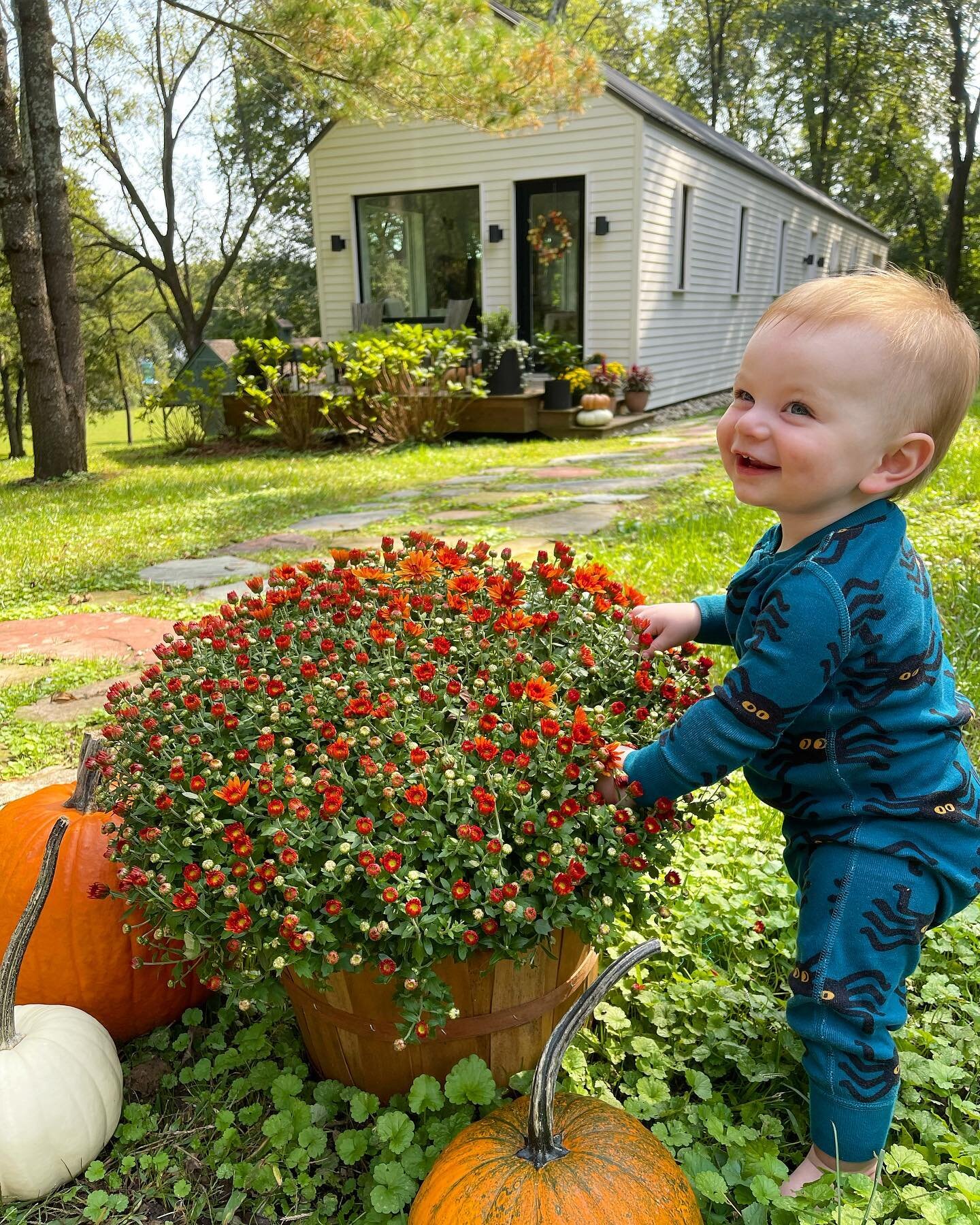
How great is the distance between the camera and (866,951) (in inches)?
52.7

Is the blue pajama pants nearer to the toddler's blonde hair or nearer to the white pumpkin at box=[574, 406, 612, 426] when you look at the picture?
the toddler's blonde hair

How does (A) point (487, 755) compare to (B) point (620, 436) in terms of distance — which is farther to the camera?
(B) point (620, 436)

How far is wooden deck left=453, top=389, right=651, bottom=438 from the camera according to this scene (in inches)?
415

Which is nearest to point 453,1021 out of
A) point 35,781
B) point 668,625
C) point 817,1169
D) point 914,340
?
point 817,1169

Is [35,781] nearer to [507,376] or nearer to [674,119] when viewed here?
[507,376]

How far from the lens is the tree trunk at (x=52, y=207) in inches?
345

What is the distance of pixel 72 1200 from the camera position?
1444 millimetres

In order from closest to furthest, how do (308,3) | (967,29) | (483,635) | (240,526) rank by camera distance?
1. (483,635)
2. (240,526)
3. (308,3)
4. (967,29)

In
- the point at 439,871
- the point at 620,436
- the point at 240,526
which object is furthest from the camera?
the point at 620,436

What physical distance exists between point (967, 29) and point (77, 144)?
24.8 metres

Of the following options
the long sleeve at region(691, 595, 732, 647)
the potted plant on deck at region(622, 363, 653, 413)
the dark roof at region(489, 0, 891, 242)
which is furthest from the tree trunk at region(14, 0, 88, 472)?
the long sleeve at region(691, 595, 732, 647)

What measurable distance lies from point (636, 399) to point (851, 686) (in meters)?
11.0

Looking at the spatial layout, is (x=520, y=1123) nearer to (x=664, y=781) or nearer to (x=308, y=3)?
(x=664, y=781)

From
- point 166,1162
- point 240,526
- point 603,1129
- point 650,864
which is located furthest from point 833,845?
point 240,526
